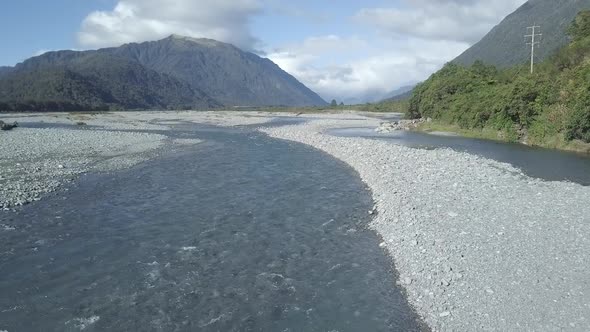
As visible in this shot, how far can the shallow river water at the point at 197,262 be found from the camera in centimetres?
1012

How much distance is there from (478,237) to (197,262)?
9.02 meters

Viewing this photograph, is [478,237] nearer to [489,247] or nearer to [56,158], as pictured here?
[489,247]

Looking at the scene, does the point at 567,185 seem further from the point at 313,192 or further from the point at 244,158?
the point at 244,158

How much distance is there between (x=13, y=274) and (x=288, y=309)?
807 centimetres

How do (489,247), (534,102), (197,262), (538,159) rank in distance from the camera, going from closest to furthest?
(489,247) < (197,262) < (538,159) < (534,102)

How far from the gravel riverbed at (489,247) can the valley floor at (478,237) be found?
26mm

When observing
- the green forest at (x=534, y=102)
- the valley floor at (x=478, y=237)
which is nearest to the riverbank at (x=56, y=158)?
the valley floor at (x=478, y=237)

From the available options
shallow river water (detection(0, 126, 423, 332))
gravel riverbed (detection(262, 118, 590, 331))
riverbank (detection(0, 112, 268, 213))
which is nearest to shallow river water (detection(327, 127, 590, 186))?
gravel riverbed (detection(262, 118, 590, 331))

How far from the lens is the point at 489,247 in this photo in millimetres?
13023

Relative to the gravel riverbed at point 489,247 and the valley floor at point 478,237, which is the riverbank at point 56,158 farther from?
the gravel riverbed at point 489,247

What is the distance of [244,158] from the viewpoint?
3519 centimetres

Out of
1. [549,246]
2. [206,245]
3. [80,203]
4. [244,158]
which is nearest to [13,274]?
[206,245]

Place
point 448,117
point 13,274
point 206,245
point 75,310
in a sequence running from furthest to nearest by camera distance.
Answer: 1. point 448,117
2. point 206,245
3. point 13,274
4. point 75,310

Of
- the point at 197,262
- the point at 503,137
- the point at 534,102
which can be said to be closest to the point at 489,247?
the point at 197,262
